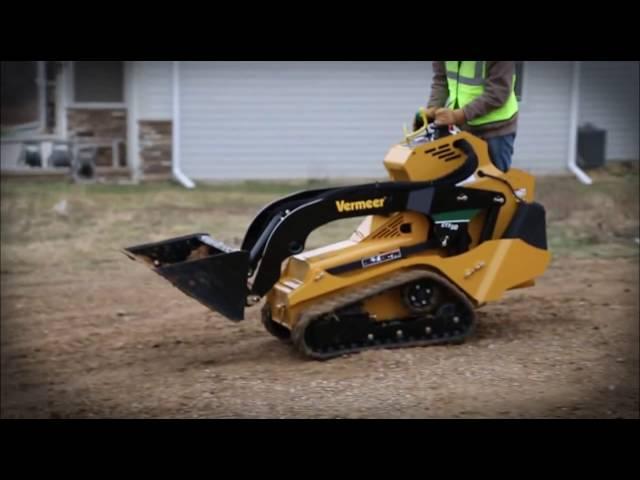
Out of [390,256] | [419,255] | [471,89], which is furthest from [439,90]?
[390,256]

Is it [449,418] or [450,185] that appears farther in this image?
[450,185]

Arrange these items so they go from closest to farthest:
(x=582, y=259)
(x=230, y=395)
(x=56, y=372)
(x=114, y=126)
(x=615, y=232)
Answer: (x=230, y=395)
(x=56, y=372)
(x=582, y=259)
(x=615, y=232)
(x=114, y=126)

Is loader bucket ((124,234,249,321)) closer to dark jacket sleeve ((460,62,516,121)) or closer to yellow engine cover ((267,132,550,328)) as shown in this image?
yellow engine cover ((267,132,550,328))

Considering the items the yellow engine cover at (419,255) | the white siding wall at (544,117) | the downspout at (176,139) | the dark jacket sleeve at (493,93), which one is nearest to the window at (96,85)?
the downspout at (176,139)

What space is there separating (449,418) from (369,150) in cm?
1189

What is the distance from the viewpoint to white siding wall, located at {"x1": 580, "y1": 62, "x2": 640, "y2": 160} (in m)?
18.8

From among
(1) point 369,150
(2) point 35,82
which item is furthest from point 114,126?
(1) point 369,150

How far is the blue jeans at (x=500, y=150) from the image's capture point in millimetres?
7840

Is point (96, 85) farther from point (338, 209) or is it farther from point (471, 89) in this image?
point (338, 209)

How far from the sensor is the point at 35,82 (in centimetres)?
1822

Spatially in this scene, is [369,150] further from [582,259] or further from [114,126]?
[582,259]

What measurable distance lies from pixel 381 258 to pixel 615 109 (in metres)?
13.1

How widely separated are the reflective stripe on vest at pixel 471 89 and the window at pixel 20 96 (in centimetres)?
1164

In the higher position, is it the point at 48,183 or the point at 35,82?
the point at 35,82
